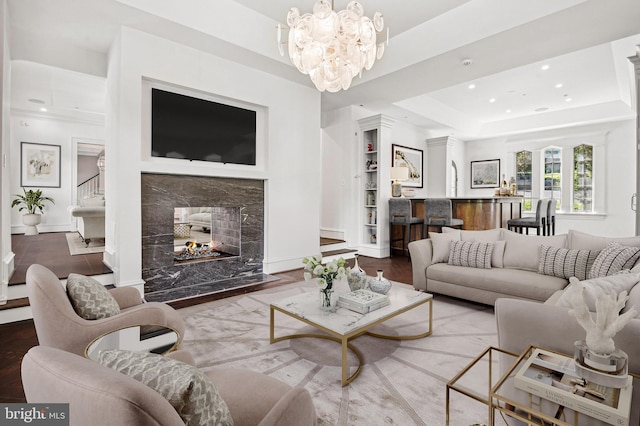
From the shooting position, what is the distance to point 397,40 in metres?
4.48

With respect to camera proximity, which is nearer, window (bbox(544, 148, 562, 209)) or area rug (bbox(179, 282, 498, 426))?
area rug (bbox(179, 282, 498, 426))

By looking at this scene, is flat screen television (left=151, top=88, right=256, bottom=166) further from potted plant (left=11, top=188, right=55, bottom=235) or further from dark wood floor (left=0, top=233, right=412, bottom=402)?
potted plant (left=11, top=188, right=55, bottom=235)

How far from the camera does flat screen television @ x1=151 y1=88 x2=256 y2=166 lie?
3.83 m

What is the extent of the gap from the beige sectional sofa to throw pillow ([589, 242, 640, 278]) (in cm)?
19

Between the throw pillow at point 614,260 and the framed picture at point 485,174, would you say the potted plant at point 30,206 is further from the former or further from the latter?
the framed picture at point 485,174

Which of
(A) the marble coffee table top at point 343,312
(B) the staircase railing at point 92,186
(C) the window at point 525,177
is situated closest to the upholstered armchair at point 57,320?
(A) the marble coffee table top at point 343,312

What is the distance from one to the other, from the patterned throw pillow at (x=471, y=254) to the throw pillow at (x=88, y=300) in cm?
329

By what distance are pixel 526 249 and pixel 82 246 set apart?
6.78 m

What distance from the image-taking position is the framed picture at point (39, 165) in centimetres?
739

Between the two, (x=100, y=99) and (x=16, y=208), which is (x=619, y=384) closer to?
(x=100, y=99)

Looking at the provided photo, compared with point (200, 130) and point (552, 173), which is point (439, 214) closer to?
point (200, 130)

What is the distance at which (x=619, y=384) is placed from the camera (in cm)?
118

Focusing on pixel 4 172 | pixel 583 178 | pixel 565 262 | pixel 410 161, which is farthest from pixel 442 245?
pixel 583 178

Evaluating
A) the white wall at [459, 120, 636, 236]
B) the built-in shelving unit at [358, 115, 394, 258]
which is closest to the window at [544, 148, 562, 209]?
the white wall at [459, 120, 636, 236]
